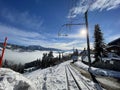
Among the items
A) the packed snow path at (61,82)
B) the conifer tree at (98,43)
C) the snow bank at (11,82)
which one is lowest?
the packed snow path at (61,82)

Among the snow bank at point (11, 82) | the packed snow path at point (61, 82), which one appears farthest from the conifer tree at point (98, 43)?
the snow bank at point (11, 82)

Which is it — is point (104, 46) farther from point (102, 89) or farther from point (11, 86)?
point (11, 86)

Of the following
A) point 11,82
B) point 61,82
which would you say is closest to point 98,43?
point 61,82

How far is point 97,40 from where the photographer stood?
47.4 m

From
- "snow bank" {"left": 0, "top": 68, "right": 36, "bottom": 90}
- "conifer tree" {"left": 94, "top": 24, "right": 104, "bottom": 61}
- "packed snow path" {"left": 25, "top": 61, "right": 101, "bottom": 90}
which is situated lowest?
"packed snow path" {"left": 25, "top": 61, "right": 101, "bottom": 90}

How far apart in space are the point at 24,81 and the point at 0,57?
1559 millimetres

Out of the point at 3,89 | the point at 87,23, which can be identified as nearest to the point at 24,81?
the point at 3,89

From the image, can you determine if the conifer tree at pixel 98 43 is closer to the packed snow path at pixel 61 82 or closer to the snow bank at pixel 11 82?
the packed snow path at pixel 61 82

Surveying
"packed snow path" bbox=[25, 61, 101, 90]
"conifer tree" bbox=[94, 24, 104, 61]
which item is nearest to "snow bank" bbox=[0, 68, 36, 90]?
"packed snow path" bbox=[25, 61, 101, 90]

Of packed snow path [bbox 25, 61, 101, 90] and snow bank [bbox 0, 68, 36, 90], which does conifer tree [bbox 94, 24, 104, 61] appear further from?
snow bank [bbox 0, 68, 36, 90]

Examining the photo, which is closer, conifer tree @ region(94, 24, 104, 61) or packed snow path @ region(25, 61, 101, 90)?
packed snow path @ region(25, 61, 101, 90)

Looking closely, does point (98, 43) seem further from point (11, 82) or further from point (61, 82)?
point (11, 82)

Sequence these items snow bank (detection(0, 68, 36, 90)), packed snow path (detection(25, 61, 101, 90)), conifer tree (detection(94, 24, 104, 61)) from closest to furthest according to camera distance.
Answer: snow bank (detection(0, 68, 36, 90)) < packed snow path (detection(25, 61, 101, 90)) < conifer tree (detection(94, 24, 104, 61))

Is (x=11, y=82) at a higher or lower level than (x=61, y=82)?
higher
